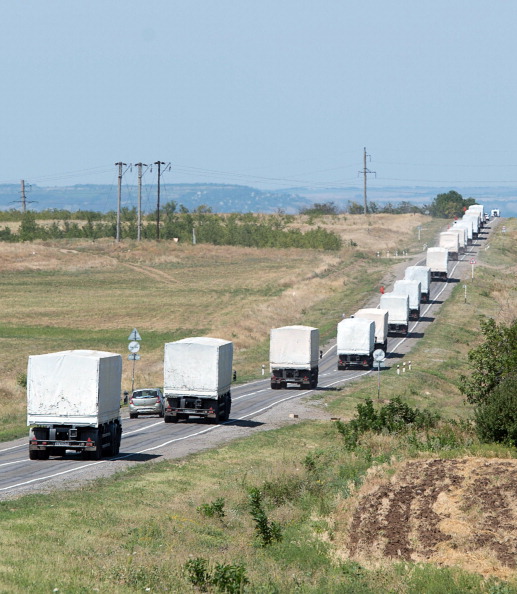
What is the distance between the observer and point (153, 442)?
4244 centimetres

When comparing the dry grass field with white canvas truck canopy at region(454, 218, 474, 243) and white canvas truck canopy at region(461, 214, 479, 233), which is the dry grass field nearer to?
white canvas truck canopy at region(454, 218, 474, 243)

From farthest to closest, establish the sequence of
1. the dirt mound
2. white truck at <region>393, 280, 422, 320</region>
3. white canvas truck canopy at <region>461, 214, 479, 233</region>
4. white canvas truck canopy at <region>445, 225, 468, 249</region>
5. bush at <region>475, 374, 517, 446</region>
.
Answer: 1. white canvas truck canopy at <region>461, 214, 479, 233</region>
2. white canvas truck canopy at <region>445, 225, 468, 249</region>
3. white truck at <region>393, 280, 422, 320</region>
4. bush at <region>475, 374, 517, 446</region>
5. the dirt mound

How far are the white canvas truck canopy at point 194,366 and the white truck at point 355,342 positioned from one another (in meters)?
29.9

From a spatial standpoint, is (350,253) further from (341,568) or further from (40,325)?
(341,568)

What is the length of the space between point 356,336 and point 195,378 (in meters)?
31.2

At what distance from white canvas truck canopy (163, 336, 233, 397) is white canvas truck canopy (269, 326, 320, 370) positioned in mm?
17215

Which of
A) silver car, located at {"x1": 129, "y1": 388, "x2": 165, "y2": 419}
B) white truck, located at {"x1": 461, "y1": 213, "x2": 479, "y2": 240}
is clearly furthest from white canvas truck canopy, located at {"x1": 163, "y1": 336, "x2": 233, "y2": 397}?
white truck, located at {"x1": 461, "y1": 213, "x2": 479, "y2": 240}

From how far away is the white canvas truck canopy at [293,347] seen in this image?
64.0m

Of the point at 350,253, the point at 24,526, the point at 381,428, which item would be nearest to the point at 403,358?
the point at 381,428

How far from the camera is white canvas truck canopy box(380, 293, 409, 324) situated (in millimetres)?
92688

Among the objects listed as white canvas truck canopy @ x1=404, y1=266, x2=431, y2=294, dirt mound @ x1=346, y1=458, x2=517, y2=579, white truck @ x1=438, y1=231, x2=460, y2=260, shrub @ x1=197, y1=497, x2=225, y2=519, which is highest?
white truck @ x1=438, y1=231, x2=460, y2=260

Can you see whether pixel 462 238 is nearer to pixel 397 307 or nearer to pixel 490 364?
pixel 397 307

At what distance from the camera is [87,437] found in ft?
117

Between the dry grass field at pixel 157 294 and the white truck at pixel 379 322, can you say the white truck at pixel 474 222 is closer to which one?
the dry grass field at pixel 157 294
